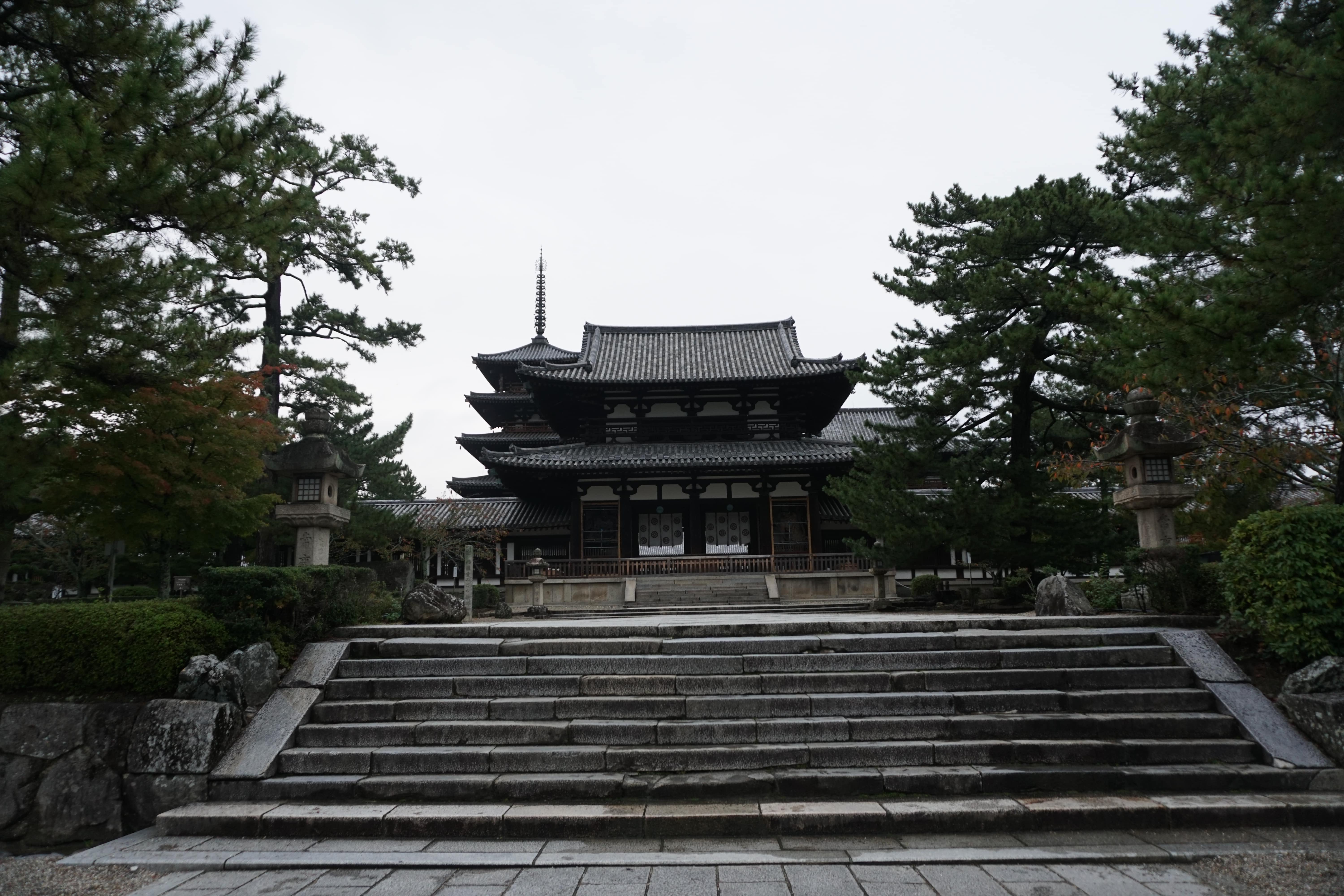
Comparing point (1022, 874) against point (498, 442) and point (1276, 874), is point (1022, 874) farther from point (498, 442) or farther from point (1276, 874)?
point (498, 442)

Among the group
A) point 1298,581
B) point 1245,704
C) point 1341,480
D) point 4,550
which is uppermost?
point 1341,480

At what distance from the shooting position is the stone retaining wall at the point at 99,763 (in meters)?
5.70

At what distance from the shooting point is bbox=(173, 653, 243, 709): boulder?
20.1 feet

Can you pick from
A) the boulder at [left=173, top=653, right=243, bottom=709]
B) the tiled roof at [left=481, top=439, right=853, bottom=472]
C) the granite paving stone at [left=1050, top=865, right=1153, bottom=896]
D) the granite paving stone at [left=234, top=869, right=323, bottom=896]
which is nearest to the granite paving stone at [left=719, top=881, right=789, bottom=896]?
the granite paving stone at [left=1050, top=865, right=1153, bottom=896]

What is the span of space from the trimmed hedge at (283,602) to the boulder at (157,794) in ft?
4.35

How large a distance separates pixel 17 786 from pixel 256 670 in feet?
6.01

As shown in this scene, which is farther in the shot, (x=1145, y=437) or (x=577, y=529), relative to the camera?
(x=577, y=529)

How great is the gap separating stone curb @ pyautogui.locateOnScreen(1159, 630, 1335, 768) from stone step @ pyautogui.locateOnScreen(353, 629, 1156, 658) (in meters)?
0.37

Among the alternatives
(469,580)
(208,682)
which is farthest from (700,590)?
(208,682)

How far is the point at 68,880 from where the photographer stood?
4.62m

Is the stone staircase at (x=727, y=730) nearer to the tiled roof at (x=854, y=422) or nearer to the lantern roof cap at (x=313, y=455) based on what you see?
the lantern roof cap at (x=313, y=455)

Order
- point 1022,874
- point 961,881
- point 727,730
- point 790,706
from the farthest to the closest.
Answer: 1. point 790,706
2. point 727,730
3. point 1022,874
4. point 961,881

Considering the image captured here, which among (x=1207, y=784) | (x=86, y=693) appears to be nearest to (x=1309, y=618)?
(x=1207, y=784)

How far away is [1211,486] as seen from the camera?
40.7 feet
